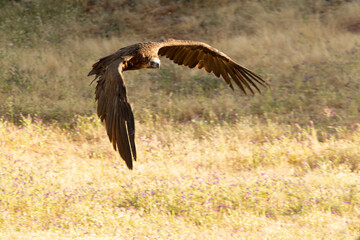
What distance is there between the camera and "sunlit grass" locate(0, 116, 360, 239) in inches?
195

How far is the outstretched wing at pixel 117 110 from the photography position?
13.1 feet

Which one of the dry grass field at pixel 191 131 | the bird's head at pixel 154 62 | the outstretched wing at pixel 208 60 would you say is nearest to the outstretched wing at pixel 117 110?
the bird's head at pixel 154 62

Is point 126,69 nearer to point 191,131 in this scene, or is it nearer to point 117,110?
point 117,110

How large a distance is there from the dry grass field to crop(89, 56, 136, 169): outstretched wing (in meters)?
1.13

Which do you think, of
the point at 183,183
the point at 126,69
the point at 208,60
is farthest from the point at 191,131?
the point at 126,69

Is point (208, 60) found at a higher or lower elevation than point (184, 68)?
higher

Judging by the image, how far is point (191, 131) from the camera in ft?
26.1

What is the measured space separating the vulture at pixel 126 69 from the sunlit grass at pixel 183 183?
32.1 inches

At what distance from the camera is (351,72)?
9391mm

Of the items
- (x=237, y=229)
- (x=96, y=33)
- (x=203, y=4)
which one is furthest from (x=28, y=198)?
(x=203, y=4)

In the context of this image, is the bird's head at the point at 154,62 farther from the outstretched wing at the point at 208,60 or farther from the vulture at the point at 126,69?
the outstretched wing at the point at 208,60

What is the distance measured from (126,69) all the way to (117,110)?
3.70 feet

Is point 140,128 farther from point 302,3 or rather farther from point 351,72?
point 302,3

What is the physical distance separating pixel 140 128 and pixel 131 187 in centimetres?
229
